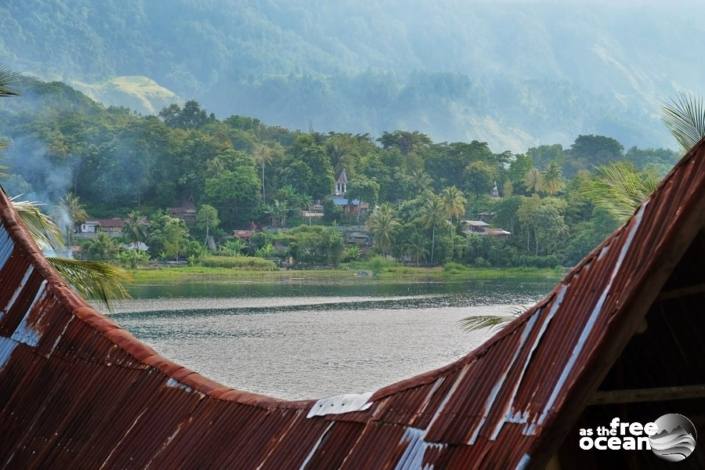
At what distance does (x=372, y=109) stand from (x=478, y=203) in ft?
270

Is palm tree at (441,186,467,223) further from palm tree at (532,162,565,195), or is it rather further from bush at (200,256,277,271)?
bush at (200,256,277,271)

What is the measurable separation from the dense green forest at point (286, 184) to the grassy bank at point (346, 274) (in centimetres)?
83

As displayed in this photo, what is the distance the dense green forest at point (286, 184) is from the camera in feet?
184

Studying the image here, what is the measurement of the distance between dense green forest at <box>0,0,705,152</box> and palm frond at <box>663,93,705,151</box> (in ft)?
416

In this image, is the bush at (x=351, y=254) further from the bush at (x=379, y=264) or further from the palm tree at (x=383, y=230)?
the palm tree at (x=383, y=230)

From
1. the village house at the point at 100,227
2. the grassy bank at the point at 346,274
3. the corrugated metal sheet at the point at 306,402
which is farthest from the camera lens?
the village house at the point at 100,227

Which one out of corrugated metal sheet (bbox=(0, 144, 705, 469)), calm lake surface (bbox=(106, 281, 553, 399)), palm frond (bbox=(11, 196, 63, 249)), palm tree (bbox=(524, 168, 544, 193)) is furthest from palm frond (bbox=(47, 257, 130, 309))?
palm tree (bbox=(524, 168, 544, 193))

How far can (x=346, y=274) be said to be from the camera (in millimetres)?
55656

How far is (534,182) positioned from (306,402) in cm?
6213

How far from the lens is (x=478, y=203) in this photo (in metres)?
64.4

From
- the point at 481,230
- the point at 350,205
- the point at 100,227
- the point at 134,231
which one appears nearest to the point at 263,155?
the point at 350,205

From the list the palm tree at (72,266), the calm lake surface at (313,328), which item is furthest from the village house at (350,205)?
the palm tree at (72,266)

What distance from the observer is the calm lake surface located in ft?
104

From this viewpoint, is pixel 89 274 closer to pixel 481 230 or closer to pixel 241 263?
pixel 241 263
